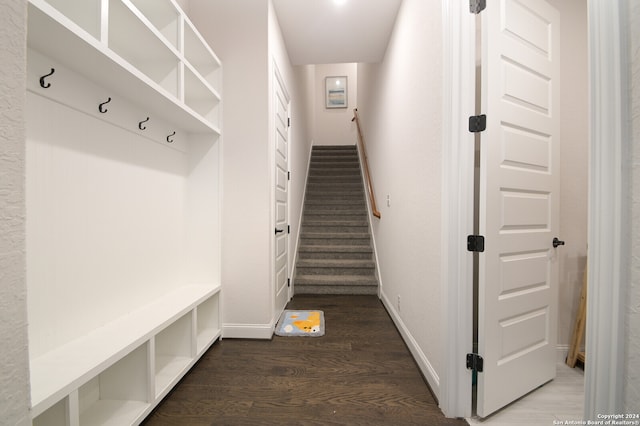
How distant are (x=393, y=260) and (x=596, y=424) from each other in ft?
6.63

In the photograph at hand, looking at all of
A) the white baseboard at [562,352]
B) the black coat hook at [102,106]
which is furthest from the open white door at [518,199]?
the black coat hook at [102,106]

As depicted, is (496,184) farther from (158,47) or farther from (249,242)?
(158,47)

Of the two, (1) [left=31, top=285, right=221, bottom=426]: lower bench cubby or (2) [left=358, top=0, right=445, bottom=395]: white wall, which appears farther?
(2) [left=358, top=0, right=445, bottom=395]: white wall

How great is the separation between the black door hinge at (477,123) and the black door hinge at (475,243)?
0.53 m

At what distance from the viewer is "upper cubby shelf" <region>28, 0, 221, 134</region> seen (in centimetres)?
95

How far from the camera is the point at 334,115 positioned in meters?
6.55

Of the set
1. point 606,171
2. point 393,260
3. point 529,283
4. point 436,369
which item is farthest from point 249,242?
point 606,171

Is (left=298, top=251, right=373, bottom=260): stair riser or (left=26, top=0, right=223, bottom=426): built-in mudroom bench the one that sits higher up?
(left=26, top=0, right=223, bottom=426): built-in mudroom bench

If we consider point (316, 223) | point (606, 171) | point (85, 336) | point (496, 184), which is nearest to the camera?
point (606, 171)

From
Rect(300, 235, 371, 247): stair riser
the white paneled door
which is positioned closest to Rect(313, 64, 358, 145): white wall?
Rect(300, 235, 371, 247): stair riser

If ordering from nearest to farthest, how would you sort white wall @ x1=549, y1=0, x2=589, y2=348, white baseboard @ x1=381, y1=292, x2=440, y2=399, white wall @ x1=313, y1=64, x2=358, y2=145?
white baseboard @ x1=381, y1=292, x2=440, y2=399, white wall @ x1=549, y1=0, x2=589, y2=348, white wall @ x1=313, y1=64, x2=358, y2=145

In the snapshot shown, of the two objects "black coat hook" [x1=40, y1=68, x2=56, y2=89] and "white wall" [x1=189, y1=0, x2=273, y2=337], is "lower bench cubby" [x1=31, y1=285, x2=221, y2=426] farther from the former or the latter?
"black coat hook" [x1=40, y1=68, x2=56, y2=89]

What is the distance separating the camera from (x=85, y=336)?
1.23 m

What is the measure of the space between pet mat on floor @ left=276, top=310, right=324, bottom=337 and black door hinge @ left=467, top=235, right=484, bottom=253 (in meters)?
1.43
